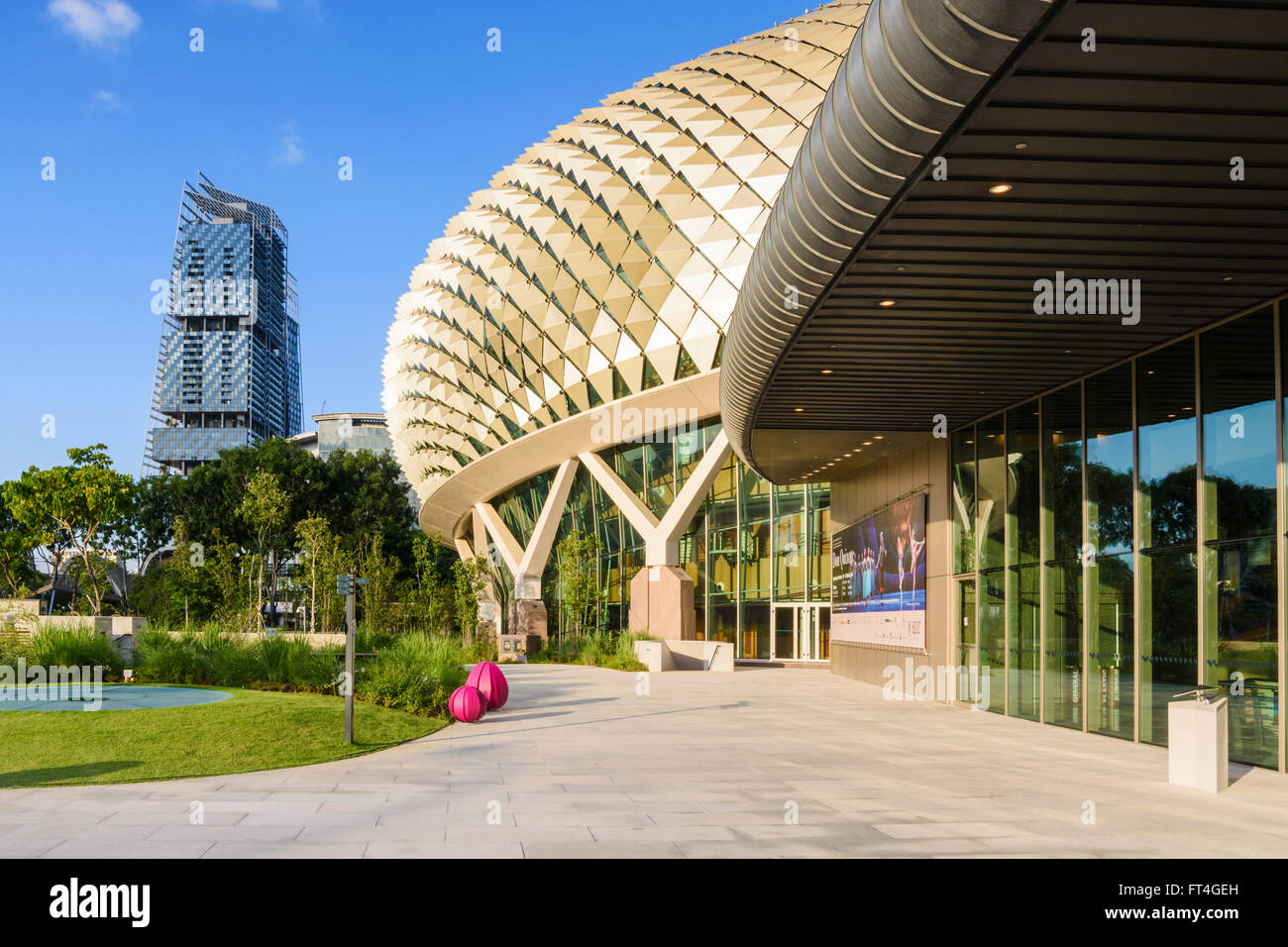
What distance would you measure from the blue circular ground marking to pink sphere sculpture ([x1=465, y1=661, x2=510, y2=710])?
415 cm

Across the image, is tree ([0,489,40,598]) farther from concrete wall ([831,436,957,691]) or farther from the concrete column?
concrete wall ([831,436,957,691])

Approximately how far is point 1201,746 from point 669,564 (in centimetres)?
2706

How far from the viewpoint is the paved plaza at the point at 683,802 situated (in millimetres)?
8109

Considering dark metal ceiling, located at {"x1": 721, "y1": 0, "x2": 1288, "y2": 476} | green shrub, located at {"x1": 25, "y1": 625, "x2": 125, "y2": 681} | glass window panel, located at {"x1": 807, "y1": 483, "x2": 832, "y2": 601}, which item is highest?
dark metal ceiling, located at {"x1": 721, "y1": 0, "x2": 1288, "y2": 476}

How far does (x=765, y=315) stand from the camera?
43.8 ft

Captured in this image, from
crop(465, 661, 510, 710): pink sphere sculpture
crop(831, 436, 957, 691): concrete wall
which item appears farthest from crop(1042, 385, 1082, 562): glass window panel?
crop(465, 661, 510, 710): pink sphere sculpture

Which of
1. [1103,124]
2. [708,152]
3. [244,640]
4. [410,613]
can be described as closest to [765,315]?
[1103,124]

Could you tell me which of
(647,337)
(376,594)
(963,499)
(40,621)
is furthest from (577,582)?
(40,621)

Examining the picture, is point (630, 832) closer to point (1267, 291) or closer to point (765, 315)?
point (765, 315)

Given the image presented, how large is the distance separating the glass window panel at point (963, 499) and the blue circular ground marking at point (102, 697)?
588 inches

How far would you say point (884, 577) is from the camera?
28.0 metres

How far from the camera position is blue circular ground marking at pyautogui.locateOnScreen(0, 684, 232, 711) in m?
15.0

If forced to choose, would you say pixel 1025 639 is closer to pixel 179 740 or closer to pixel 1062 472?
pixel 1062 472
